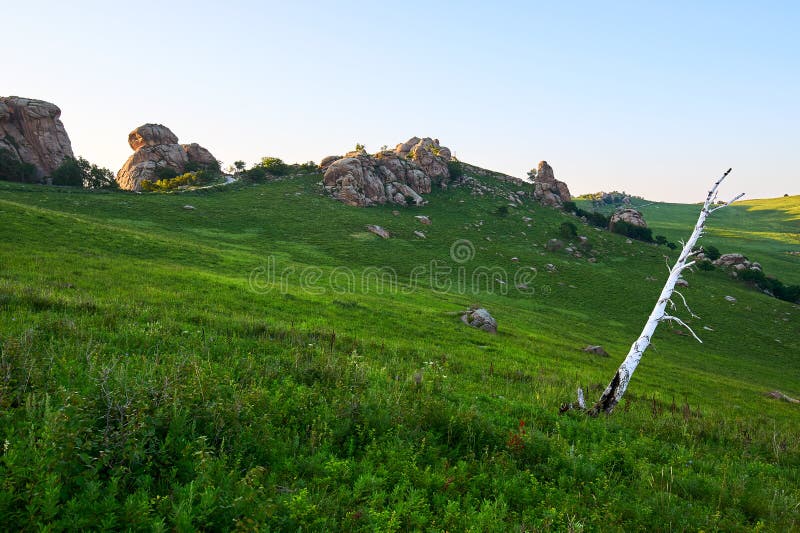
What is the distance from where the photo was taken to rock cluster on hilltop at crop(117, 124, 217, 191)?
85062mm

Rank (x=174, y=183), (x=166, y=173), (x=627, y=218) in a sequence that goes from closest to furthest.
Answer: (x=174, y=183) < (x=166, y=173) < (x=627, y=218)

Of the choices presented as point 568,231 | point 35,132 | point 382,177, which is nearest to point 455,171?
point 382,177

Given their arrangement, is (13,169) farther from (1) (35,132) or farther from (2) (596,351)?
(2) (596,351)

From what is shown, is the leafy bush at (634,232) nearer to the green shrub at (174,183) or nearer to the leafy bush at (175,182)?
the leafy bush at (175,182)

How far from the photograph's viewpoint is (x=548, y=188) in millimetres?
109688

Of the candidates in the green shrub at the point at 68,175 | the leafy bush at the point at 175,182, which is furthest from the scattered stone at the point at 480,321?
the green shrub at the point at 68,175

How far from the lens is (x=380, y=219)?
2744 inches

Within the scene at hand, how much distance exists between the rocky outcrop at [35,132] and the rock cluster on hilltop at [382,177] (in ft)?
199

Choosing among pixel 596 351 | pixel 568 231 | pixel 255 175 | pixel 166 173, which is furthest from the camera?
pixel 255 175

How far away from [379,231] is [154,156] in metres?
69.3

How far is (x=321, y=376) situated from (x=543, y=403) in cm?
701

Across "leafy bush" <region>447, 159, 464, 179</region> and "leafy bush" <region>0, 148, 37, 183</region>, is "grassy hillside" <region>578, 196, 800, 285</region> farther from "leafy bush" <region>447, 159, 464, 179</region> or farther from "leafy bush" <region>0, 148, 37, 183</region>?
"leafy bush" <region>0, 148, 37, 183</region>

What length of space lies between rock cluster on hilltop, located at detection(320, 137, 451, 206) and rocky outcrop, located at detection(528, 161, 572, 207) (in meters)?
29.0

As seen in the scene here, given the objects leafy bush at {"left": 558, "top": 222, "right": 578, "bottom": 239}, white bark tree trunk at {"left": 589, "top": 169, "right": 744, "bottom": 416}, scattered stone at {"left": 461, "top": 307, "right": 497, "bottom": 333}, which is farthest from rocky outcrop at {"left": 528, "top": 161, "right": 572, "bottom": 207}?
white bark tree trunk at {"left": 589, "top": 169, "right": 744, "bottom": 416}
